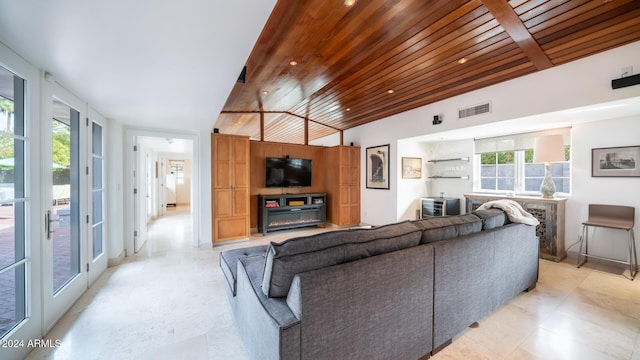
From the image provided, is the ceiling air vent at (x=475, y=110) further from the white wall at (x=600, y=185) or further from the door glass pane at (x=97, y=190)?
the door glass pane at (x=97, y=190)

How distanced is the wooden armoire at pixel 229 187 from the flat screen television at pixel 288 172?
2.67 feet

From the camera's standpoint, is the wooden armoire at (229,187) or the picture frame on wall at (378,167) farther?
the picture frame on wall at (378,167)

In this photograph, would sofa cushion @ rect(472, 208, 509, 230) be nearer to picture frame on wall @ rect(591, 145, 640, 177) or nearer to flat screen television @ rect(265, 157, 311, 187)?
picture frame on wall @ rect(591, 145, 640, 177)

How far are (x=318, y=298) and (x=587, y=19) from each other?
3.30 meters

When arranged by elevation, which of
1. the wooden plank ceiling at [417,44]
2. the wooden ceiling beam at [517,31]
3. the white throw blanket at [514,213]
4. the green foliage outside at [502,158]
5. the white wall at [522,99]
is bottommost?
the white throw blanket at [514,213]

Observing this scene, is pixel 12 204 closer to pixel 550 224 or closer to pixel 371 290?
pixel 371 290

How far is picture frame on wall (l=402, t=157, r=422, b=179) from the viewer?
531 cm

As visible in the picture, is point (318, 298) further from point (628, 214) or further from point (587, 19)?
point (628, 214)

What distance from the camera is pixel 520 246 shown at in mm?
2322

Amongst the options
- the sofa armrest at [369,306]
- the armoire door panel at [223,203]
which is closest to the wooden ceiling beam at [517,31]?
the sofa armrest at [369,306]

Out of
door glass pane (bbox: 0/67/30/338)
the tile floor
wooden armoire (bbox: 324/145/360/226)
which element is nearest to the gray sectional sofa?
the tile floor

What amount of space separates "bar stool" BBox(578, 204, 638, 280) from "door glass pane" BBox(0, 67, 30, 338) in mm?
5872

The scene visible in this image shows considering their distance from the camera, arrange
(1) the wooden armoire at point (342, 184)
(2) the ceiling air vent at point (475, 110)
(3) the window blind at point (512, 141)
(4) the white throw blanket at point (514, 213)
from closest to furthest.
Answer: (4) the white throw blanket at point (514, 213)
(2) the ceiling air vent at point (475, 110)
(3) the window blind at point (512, 141)
(1) the wooden armoire at point (342, 184)

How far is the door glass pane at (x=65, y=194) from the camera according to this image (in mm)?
2119
